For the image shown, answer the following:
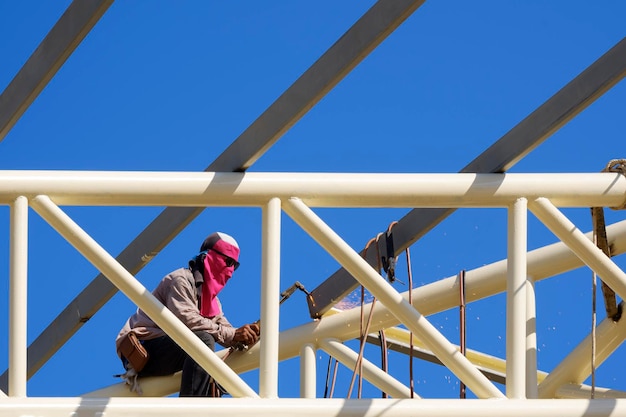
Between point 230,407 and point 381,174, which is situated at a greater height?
point 381,174

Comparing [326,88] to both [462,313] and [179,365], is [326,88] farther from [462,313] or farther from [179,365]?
[179,365]

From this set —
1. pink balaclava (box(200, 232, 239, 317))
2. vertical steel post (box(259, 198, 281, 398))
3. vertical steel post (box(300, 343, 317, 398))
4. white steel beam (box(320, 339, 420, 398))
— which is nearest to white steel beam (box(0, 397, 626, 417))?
vertical steel post (box(259, 198, 281, 398))

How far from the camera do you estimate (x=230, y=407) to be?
605 centimetres

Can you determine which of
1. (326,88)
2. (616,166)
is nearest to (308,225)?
(326,88)

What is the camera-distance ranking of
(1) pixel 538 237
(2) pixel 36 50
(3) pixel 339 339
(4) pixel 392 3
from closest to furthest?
1. (4) pixel 392 3
2. (2) pixel 36 50
3. (3) pixel 339 339
4. (1) pixel 538 237

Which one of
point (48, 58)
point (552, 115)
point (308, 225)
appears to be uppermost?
point (48, 58)

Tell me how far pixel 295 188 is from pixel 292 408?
3.04ft

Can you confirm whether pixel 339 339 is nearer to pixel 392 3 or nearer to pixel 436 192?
pixel 436 192

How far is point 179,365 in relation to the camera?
8195mm

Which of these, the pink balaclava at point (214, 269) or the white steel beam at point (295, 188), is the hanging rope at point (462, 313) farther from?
the pink balaclava at point (214, 269)

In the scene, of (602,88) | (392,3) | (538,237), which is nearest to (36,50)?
(392,3)

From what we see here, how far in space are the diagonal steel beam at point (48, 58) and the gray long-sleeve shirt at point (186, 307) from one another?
6.31ft

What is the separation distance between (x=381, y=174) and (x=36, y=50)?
1567 mm

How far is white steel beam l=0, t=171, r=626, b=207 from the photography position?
6250mm
